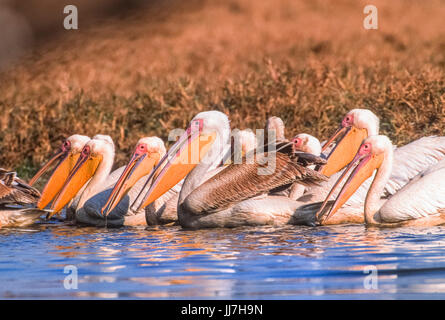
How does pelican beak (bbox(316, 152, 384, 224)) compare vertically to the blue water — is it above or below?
above

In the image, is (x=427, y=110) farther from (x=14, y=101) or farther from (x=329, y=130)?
(x=14, y=101)

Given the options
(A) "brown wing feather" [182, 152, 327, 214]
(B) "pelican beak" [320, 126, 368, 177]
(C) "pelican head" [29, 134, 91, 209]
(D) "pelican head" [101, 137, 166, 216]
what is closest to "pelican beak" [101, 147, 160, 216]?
(D) "pelican head" [101, 137, 166, 216]

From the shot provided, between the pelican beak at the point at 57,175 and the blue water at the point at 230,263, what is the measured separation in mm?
1285

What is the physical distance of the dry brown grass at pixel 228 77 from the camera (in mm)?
10211

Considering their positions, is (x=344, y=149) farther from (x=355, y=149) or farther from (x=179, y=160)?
(x=179, y=160)

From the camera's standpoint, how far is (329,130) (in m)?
10.2

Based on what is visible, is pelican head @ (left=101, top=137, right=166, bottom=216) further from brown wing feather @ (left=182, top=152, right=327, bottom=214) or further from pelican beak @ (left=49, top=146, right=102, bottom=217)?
brown wing feather @ (left=182, top=152, right=327, bottom=214)

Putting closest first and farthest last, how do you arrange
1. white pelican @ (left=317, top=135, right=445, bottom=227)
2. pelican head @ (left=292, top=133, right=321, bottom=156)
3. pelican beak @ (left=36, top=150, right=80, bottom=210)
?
1. white pelican @ (left=317, top=135, right=445, bottom=227)
2. pelican head @ (left=292, top=133, right=321, bottom=156)
3. pelican beak @ (left=36, top=150, right=80, bottom=210)

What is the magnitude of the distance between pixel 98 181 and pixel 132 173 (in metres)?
0.45

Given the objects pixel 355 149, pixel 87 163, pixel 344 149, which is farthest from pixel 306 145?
pixel 87 163

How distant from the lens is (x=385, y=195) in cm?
767

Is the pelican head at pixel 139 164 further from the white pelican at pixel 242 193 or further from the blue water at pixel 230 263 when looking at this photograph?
the blue water at pixel 230 263

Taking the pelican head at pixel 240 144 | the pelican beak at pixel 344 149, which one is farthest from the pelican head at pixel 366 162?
the pelican head at pixel 240 144

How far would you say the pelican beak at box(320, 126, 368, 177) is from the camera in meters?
8.43
